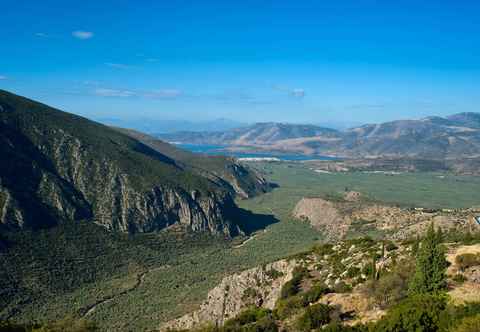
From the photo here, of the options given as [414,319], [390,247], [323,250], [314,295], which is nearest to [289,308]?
[314,295]

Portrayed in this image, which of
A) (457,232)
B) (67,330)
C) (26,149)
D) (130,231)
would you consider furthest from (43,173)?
(457,232)

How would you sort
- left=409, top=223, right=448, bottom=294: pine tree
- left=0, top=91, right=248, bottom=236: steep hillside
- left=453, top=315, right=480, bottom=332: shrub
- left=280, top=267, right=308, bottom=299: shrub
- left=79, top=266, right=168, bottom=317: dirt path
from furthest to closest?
left=0, top=91, right=248, bottom=236: steep hillside < left=79, top=266, right=168, bottom=317: dirt path < left=280, top=267, right=308, bottom=299: shrub < left=409, top=223, right=448, bottom=294: pine tree < left=453, top=315, right=480, bottom=332: shrub

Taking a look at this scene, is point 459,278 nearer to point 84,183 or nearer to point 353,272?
point 353,272

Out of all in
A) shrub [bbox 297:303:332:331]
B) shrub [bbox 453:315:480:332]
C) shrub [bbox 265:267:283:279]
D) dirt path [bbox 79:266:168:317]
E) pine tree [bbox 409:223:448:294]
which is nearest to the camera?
shrub [bbox 453:315:480:332]

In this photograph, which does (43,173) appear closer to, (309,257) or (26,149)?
(26,149)

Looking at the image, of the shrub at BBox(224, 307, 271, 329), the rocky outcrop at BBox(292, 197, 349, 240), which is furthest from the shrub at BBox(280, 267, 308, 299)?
the rocky outcrop at BBox(292, 197, 349, 240)

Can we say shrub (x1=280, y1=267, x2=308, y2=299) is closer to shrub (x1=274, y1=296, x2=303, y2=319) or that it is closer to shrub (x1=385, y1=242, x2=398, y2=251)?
shrub (x1=274, y1=296, x2=303, y2=319)
